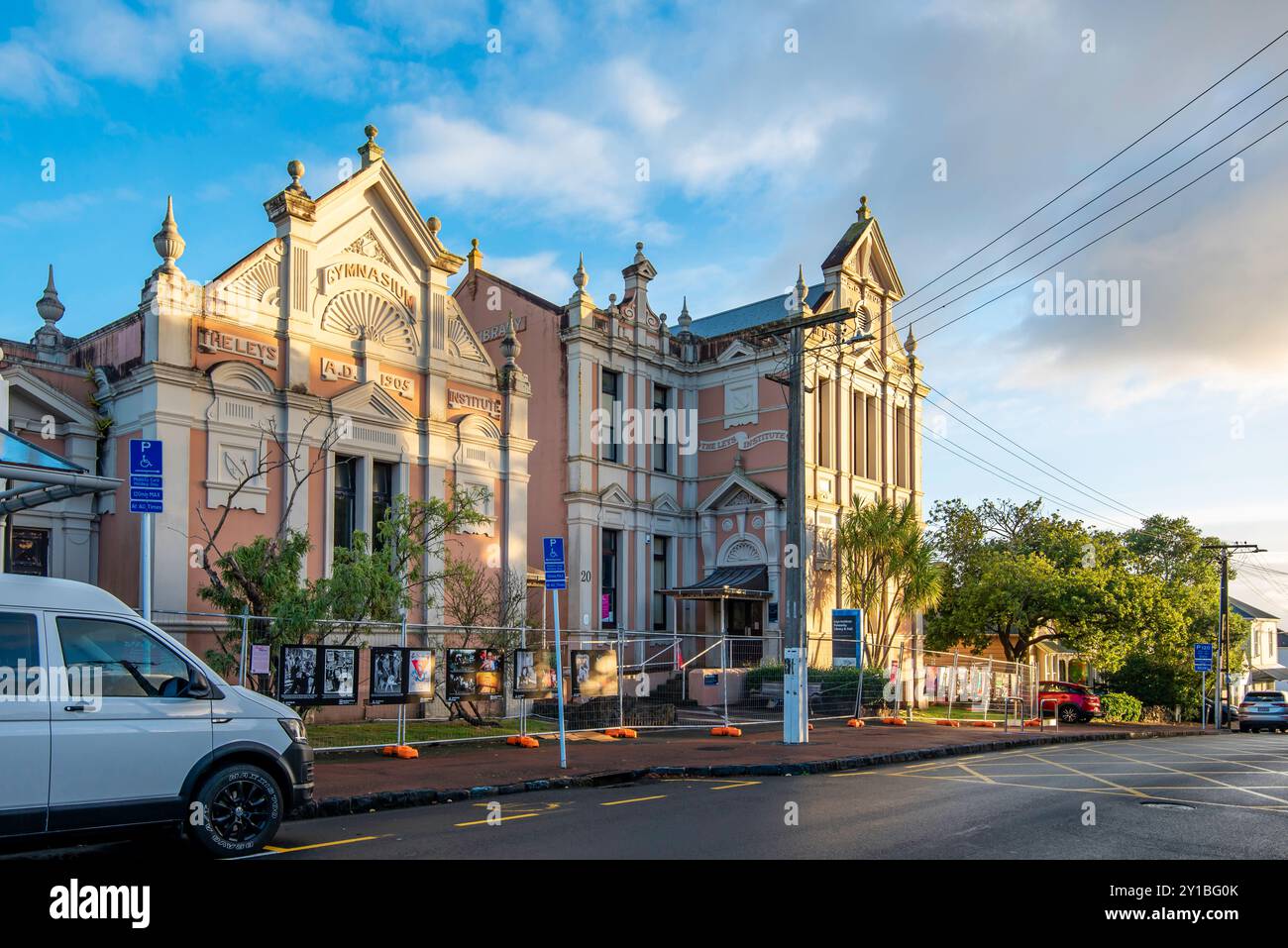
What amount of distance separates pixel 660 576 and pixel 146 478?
25015 mm

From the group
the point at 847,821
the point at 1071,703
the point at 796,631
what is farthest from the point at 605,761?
the point at 1071,703

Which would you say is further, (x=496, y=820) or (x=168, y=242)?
(x=168, y=242)

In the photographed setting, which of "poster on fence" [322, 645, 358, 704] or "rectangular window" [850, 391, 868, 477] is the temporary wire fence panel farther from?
"rectangular window" [850, 391, 868, 477]

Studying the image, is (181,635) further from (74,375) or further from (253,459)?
(74,375)

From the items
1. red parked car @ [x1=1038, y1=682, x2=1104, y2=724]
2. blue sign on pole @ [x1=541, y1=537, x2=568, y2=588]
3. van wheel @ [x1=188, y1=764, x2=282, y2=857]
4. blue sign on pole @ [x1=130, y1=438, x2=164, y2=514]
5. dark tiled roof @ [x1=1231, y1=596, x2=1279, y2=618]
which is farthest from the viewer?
dark tiled roof @ [x1=1231, y1=596, x2=1279, y2=618]

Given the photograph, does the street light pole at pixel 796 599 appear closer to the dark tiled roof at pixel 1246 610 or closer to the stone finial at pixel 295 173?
the stone finial at pixel 295 173

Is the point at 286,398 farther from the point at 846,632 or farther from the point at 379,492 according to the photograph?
the point at 846,632

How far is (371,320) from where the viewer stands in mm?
24719

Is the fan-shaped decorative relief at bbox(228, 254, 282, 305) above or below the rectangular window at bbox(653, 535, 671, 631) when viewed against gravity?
above

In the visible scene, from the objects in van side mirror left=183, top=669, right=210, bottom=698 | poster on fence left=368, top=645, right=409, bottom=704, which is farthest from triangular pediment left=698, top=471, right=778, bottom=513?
van side mirror left=183, top=669, right=210, bottom=698

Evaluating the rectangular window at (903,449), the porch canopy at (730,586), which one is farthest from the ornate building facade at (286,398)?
the rectangular window at (903,449)

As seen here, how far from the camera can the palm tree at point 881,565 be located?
116ft

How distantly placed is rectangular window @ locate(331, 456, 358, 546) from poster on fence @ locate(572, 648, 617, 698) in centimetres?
661

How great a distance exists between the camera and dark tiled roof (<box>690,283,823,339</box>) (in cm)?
3844
